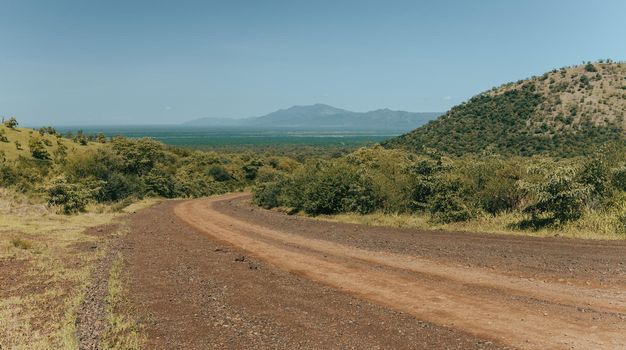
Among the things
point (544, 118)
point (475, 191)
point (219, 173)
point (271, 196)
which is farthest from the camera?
point (544, 118)

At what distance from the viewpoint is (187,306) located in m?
9.38

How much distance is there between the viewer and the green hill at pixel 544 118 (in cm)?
5897

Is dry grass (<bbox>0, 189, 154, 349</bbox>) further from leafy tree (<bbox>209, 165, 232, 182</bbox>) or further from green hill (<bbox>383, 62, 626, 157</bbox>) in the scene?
green hill (<bbox>383, 62, 626, 157</bbox>)

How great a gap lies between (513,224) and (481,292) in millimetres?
8900

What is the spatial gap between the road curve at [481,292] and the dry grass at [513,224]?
137 centimetres

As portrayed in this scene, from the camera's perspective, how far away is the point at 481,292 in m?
9.84

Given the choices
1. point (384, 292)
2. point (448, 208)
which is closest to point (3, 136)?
point (448, 208)

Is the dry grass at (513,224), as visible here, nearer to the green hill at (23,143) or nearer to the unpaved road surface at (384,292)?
the unpaved road surface at (384,292)

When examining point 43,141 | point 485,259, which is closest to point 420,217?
point 485,259

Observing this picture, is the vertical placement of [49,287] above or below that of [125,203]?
above

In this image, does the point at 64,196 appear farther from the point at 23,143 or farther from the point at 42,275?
the point at 23,143

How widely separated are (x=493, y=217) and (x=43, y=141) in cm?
4889

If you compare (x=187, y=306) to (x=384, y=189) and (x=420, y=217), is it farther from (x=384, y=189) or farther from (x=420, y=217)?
(x=384, y=189)

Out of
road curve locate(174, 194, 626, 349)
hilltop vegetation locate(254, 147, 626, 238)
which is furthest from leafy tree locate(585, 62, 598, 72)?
road curve locate(174, 194, 626, 349)
